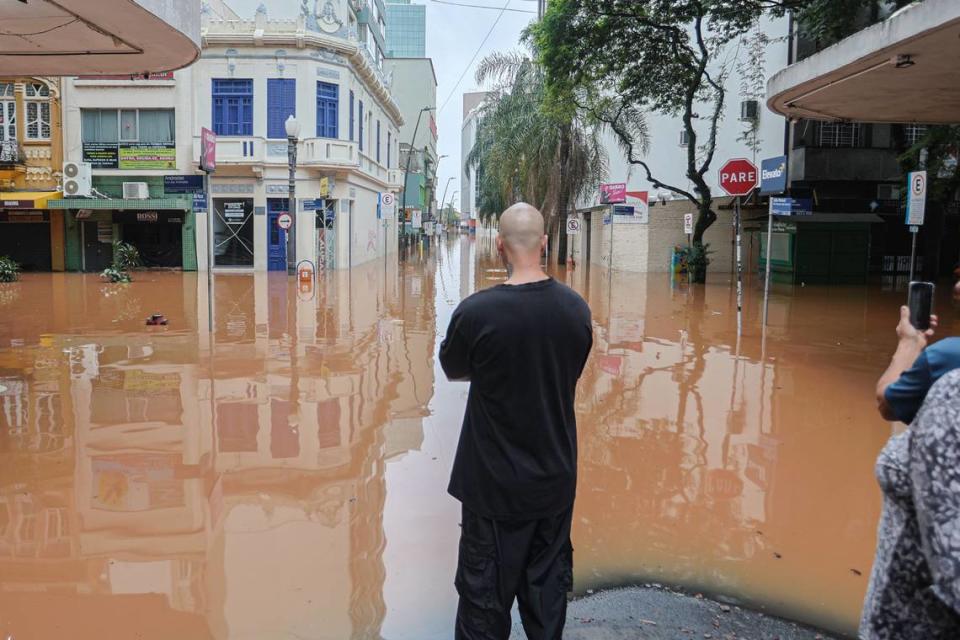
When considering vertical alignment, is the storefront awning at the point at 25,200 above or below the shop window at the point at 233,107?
below

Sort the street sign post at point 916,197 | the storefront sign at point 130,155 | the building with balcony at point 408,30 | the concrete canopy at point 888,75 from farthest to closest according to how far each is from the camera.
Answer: the building with balcony at point 408,30 → the storefront sign at point 130,155 → the street sign post at point 916,197 → the concrete canopy at point 888,75

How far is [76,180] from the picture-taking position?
30.0m

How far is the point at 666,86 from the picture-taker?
2409 cm

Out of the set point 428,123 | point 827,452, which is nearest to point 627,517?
point 827,452

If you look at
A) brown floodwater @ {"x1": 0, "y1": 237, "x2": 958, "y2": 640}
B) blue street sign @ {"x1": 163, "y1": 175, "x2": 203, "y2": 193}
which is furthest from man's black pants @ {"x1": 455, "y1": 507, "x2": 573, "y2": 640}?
blue street sign @ {"x1": 163, "y1": 175, "x2": 203, "y2": 193}

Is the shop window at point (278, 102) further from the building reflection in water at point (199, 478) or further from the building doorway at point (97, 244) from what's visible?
the building reflection in water at point (199, 478)

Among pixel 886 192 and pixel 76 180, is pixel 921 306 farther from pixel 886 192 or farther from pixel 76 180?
pixel 76 180

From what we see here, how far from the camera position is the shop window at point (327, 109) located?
31.5 metres

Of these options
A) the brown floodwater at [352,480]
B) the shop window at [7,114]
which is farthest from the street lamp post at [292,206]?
the brown floodwater at [352,480]

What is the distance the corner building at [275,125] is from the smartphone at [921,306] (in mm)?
27685

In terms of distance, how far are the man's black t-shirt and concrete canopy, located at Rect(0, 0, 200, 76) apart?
23.2ft

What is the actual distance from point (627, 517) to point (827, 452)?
2497 mm

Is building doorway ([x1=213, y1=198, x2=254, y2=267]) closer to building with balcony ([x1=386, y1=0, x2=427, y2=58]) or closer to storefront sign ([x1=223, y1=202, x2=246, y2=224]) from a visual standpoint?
storefront sign ([x1=223, y1=202, x2=246, y2=224])

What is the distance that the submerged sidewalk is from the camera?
3.78 m
